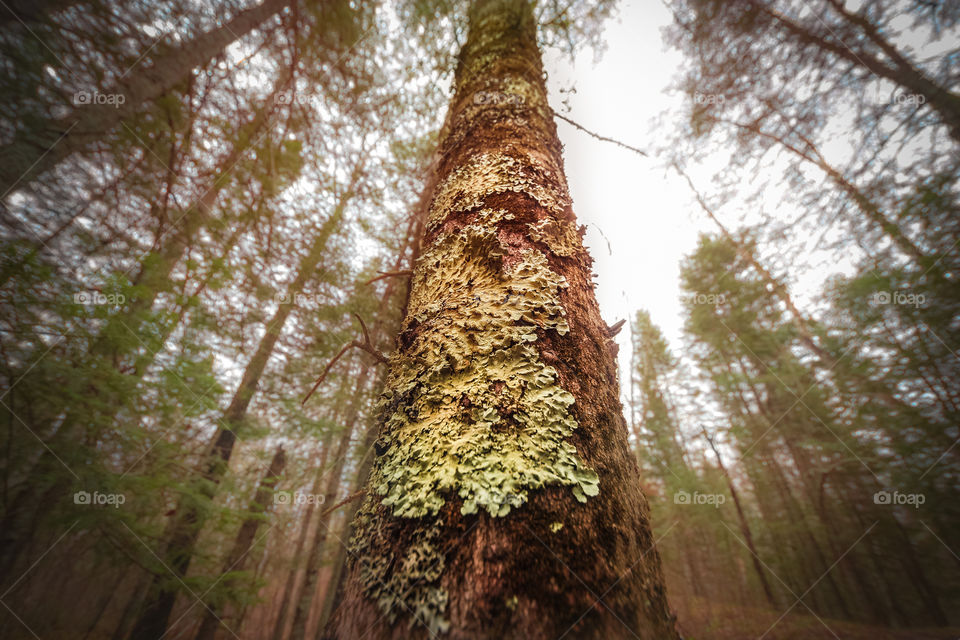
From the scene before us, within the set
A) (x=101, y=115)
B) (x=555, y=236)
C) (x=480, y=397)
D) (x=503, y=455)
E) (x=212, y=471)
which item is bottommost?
(x=503, y=455)

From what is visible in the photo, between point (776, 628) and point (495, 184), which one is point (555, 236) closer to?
point (495, 184)

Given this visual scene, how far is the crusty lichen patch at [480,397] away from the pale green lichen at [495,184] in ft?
0.82

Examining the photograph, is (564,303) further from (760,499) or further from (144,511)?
(760,499)

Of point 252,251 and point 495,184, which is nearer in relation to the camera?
point 495,184

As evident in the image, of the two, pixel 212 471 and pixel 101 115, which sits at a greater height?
pixel 101 115

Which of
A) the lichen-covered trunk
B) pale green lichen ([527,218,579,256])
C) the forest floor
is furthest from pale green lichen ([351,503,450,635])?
the forest floor

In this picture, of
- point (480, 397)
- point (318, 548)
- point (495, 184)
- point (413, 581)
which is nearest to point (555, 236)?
point (495, 184)

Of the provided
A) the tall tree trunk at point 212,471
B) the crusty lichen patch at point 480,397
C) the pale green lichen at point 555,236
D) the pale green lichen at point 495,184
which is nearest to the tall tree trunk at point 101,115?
the tall tree trunk at point 212,471

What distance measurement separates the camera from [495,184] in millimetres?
1425

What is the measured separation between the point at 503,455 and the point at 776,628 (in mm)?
17084

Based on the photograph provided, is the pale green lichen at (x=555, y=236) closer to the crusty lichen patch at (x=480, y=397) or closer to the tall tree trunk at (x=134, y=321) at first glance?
the crusty lichen patch at (x=480, y=397)

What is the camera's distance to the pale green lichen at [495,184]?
140cm

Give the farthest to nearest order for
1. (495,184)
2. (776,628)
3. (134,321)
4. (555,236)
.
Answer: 1. (776,628)
2. (134,321)
3. (495,184)
4. (555,236)

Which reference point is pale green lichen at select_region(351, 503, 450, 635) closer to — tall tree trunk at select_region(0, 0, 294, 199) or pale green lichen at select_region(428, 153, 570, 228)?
pale green lichen at select_region(428, 153, 570, 228)
